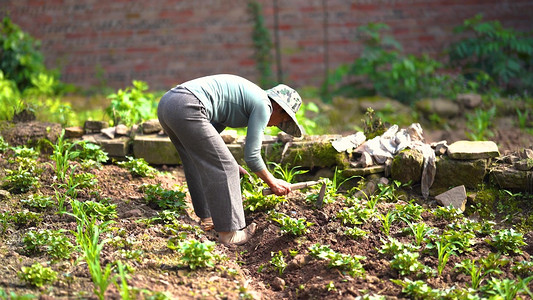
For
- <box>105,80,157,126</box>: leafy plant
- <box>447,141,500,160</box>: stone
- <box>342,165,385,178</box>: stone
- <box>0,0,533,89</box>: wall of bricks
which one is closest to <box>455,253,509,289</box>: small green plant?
<box>447,141,500,160</box>: stone

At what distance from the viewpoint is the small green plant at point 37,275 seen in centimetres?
316

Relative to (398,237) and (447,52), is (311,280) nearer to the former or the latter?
(398,237)

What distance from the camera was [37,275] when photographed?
124 inches

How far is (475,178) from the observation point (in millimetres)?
4566

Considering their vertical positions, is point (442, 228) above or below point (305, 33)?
below

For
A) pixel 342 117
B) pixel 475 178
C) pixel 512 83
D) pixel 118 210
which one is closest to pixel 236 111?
pixel 118 210

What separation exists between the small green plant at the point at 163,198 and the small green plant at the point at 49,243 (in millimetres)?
880

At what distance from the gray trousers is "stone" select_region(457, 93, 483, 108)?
4.46 metres

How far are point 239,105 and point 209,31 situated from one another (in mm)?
5572

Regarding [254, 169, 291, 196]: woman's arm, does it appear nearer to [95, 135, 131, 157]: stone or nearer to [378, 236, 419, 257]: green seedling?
[378, 236, 419, 257]: green seedling

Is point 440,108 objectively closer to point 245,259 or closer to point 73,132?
point 245,259

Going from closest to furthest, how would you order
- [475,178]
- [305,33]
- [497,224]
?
[497,224]
[475,178]
[305,33]

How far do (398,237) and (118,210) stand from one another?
209 centimetres

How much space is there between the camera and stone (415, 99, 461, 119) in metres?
7.27
